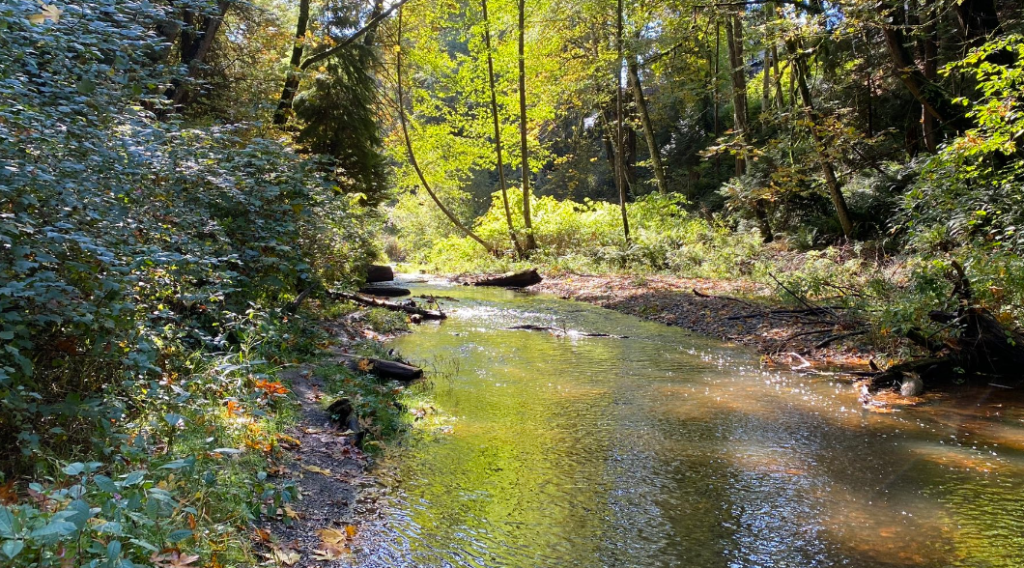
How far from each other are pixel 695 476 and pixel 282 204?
504 cm

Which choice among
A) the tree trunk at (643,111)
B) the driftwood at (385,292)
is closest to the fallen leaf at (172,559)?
the driftwood at (385,292)

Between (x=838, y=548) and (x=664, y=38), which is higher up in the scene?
(x=664, y=38)

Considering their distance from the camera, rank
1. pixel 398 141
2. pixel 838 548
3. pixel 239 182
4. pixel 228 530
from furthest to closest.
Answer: pixel 398 141 → pixel 239 182 → pixel 838 548 → pixel 228 530

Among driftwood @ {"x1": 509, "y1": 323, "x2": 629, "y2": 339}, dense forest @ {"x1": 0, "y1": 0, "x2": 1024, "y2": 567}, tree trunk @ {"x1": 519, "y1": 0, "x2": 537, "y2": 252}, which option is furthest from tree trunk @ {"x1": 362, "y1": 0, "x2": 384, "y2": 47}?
driftwood @ {"x1": 509, "y1": 323, "x2": 629, "y2": 339}

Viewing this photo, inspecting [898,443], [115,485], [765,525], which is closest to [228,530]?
[115,485]

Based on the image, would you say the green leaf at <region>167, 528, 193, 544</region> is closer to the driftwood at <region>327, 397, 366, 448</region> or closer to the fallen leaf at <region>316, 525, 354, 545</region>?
the fallen leaf at <region>316, 525, 354, 545</region>

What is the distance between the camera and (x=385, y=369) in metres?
7.47

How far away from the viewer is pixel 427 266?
89.7ft

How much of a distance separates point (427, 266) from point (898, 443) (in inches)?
917

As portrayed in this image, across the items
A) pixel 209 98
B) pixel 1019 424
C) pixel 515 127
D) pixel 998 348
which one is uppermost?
pixel 515 127

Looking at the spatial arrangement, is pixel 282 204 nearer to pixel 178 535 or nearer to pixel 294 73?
pixel 178 535

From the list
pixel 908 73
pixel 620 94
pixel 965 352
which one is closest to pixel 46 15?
pixel 965 352

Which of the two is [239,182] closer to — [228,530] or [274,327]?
[274,327]

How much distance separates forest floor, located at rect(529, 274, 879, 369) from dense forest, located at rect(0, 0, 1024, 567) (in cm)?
42
